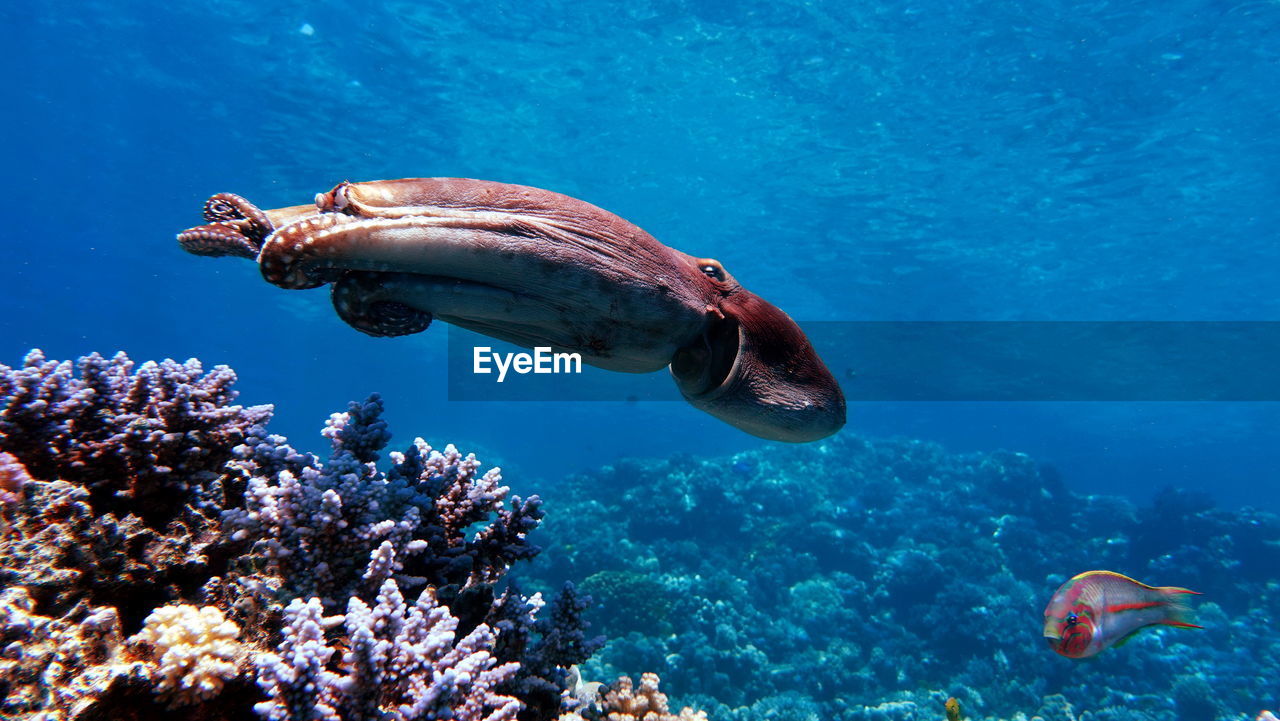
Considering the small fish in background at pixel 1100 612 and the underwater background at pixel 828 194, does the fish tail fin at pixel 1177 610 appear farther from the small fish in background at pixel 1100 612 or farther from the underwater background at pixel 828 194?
the underwater background at pixel 828 194

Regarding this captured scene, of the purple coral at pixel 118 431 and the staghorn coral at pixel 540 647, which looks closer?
the purple coral at pixel 118 431

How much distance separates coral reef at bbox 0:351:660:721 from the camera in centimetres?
176

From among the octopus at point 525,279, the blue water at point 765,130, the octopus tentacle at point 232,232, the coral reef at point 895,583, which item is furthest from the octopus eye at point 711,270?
the blue water at point 765,130

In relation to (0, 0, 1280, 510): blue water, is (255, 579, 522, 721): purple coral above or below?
below

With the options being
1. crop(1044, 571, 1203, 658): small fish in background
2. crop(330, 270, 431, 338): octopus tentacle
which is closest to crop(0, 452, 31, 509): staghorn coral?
crop(330, 270, 431, 338): octopus tentacle

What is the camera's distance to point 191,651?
5.74 feet

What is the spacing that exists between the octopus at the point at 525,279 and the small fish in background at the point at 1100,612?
5.32 m

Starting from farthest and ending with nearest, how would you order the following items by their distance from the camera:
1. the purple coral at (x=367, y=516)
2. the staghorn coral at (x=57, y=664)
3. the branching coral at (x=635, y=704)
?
the branching coral at (x=635, y=704), the purple coral at (x=367, y=516), the staghorn coral at (x=57, y=664)

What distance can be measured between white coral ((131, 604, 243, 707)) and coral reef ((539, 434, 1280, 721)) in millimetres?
11112

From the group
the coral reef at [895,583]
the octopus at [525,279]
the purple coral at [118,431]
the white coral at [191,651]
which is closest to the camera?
the white coral at [191,651]

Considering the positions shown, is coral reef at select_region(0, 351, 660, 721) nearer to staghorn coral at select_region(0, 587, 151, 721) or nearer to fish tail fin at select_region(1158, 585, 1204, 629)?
staghorn coral at select_region(0, 587, 151, 721)

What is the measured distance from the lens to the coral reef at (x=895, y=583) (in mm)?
12883

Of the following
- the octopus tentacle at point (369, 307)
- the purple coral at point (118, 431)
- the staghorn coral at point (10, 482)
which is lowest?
the staghorn coral at point (10, 482)

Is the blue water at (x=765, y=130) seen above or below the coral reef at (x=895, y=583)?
above
